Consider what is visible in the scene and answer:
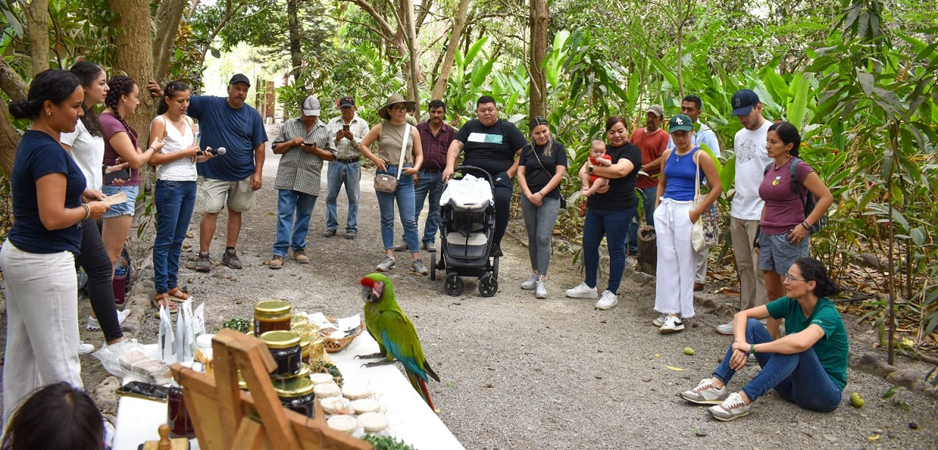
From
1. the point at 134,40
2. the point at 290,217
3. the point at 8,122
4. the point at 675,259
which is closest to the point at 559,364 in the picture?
the point at 675,259

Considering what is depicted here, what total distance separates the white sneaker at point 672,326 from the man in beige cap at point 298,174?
138 inches

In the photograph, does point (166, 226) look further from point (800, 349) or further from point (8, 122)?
point (800, 349)

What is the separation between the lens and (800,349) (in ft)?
13.2

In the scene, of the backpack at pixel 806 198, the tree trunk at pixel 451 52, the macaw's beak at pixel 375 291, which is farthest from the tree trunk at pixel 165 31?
the tree trunk at pixel 451 52

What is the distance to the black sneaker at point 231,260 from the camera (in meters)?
6.87

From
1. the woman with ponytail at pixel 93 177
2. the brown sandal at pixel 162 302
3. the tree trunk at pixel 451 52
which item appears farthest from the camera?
the tree trunk at pixel 451 52

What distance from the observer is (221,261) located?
7031mm

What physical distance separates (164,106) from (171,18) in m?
0.80

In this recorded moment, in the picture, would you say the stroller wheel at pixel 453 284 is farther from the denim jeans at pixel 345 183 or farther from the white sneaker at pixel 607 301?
the denim jeans at pixel 345 183

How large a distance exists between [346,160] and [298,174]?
1.17 metres

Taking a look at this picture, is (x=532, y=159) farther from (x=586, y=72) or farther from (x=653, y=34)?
(x=653, y=34)

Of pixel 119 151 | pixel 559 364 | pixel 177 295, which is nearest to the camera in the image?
pixel 119 151

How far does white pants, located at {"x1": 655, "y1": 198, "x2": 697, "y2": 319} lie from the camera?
5.73 meters

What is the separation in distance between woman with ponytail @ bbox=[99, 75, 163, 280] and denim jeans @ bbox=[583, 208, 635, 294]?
3.62 meters
